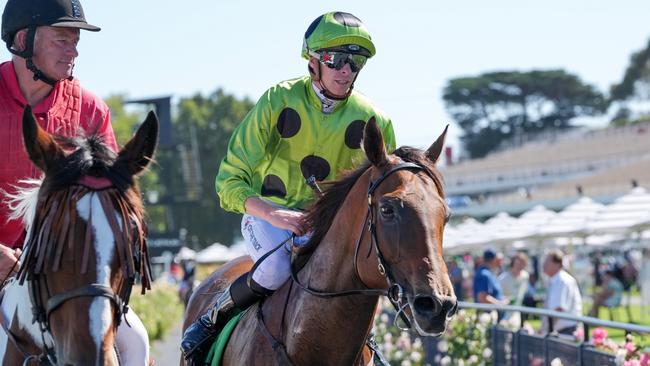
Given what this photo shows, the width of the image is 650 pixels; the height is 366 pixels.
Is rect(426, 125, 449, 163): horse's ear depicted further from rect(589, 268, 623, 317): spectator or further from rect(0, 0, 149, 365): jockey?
rect(589, 268, 623, 317): spectator

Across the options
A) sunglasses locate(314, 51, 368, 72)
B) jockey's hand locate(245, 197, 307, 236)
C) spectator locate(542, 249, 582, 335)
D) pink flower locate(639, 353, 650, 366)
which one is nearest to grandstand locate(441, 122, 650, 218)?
spectator locate(542, 249, 582, 335)

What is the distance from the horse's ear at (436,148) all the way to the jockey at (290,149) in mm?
608

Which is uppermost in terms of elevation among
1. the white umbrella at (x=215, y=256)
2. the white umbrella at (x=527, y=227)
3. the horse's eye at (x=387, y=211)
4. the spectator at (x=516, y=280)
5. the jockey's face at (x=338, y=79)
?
the jockey's face at (x=338, y=79)

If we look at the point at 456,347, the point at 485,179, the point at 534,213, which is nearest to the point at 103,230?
the point at 456,347

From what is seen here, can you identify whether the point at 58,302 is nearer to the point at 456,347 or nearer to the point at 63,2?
the point at 63,2

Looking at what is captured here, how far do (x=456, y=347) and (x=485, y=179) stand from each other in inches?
3254

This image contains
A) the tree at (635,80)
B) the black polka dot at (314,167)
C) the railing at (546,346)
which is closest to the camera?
the black polka dot at (314,167)

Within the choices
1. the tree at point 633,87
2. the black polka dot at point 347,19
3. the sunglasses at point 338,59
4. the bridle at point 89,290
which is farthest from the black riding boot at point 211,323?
the tree at point 633,87

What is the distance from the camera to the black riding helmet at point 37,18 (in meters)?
4.49

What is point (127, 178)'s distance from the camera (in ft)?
12.6

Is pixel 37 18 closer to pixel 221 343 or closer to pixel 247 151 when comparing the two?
pixel 247 151

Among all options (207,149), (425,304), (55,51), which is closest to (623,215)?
(425,304)

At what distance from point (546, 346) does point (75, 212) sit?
559 centimetres

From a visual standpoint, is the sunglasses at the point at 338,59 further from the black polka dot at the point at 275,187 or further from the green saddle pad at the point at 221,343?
the green saddle pad at the point at 221,343
